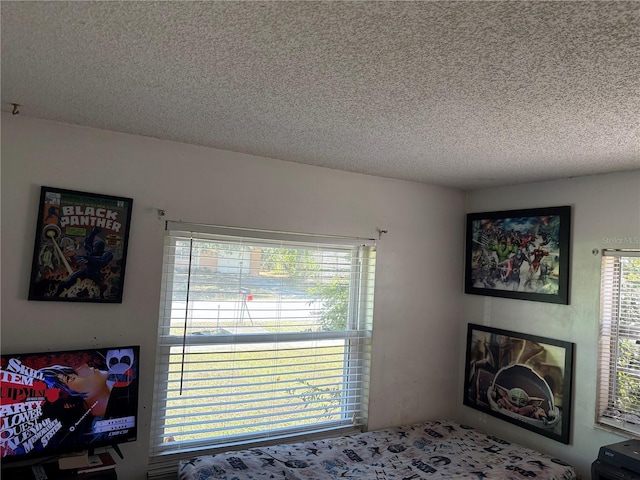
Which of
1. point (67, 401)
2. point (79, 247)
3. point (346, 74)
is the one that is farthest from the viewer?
point (79, 247)

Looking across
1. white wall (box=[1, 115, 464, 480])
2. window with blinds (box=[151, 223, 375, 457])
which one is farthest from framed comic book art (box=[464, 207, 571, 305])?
window with blinds (box=[151, 223, 375, 457])

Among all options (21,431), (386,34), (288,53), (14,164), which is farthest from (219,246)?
(386,34)

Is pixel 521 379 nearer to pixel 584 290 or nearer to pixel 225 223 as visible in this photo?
pixel 584 290

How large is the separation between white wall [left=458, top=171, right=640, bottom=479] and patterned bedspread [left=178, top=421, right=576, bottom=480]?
0.65 ft

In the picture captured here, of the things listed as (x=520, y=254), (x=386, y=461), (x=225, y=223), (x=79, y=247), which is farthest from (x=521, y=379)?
(x=79, y=247)

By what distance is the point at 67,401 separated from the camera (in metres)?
2.22

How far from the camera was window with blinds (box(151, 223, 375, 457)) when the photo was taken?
2.71 metres

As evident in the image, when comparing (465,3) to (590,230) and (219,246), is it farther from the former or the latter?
(590,230)

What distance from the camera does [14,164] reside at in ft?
A: 7.48

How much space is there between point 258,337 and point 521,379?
1929 millimetres

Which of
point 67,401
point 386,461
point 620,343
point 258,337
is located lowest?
point 386,461

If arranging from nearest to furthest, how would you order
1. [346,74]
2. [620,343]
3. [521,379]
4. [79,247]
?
[346,74], [79,247], [620,343], [521,379]

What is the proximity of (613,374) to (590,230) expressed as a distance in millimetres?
922

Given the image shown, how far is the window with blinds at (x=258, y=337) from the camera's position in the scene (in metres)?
2.71
